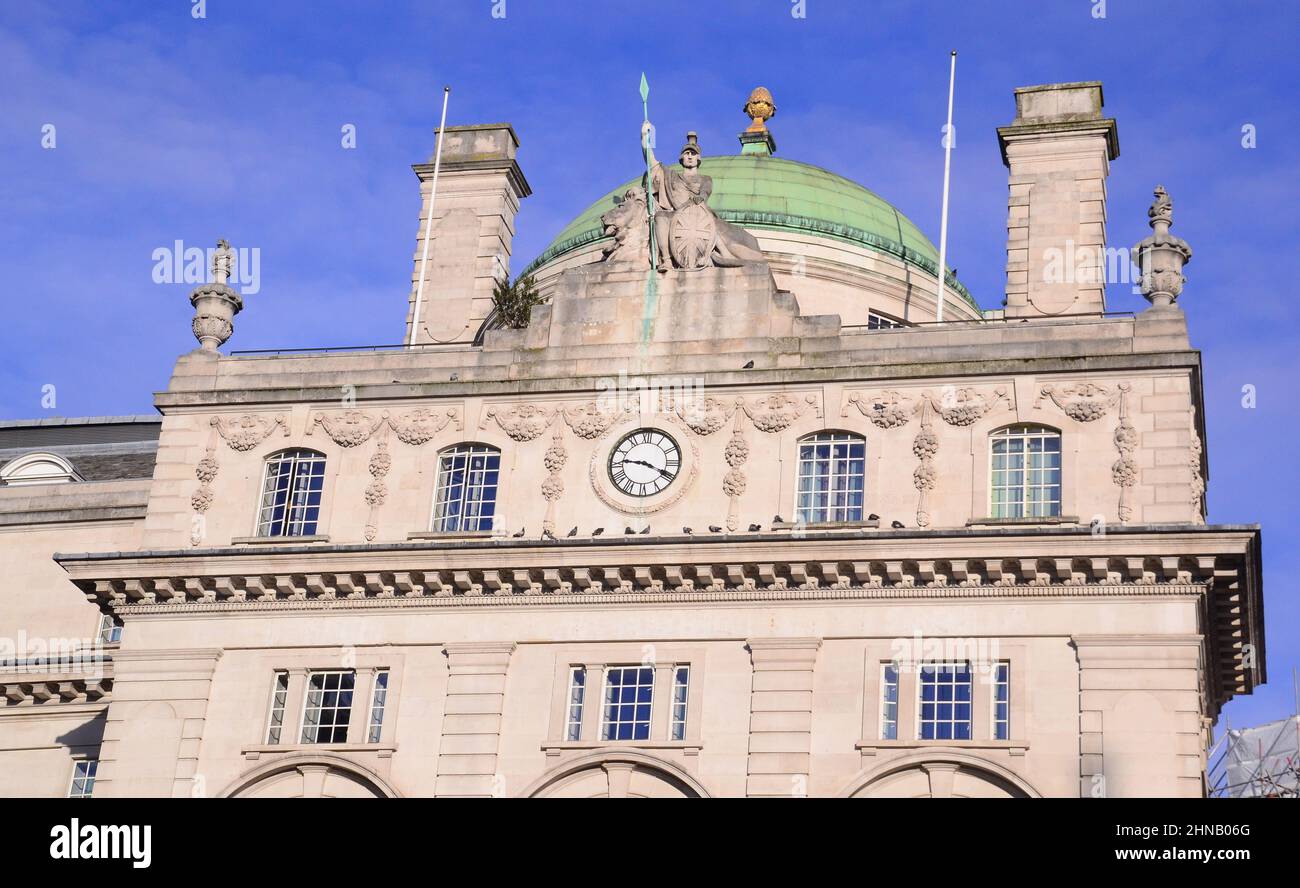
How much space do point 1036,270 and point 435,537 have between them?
1579cm

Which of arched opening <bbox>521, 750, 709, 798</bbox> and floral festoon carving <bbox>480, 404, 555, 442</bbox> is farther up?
floral festoon carving <bbox>480, 404, 555, 442</bbox>

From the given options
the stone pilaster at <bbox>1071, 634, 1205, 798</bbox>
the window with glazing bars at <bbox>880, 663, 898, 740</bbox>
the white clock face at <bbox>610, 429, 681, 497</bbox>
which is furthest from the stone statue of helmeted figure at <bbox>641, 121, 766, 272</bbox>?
the stone pilaster at <bbox>1071, 634, 1205, 798</bbox>

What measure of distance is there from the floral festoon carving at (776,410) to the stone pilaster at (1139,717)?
26.2ft

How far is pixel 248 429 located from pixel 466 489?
5.46m

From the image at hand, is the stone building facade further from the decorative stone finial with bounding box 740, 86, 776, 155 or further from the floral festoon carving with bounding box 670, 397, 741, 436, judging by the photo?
the decorative stone finial with bounding box 740, 86, 776, 155

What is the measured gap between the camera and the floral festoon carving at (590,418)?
162 ft

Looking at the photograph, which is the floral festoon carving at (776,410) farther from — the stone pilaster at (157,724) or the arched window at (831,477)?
the stone pilaster at (157,724)

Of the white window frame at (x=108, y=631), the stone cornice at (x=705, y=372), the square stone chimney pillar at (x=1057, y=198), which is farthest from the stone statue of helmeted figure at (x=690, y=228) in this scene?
the white window frame at (x=108, y=631)

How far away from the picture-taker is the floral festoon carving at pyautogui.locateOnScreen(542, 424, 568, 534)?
4867 cm

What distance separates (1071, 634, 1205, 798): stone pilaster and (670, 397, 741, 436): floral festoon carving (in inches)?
363
